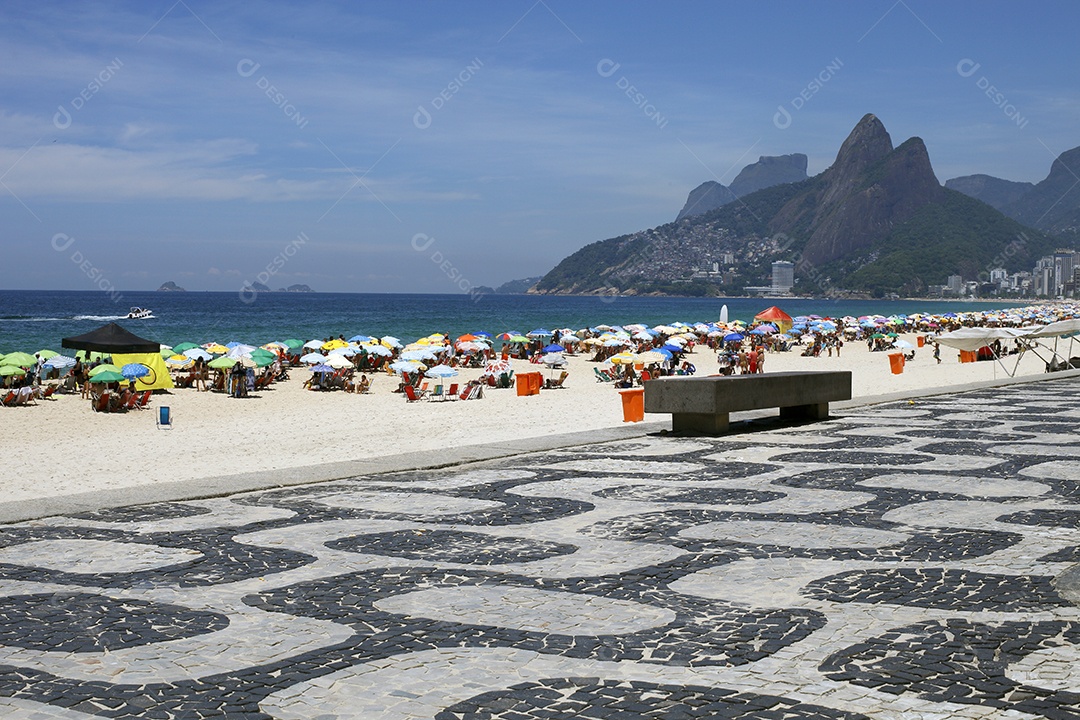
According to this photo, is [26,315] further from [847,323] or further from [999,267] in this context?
[999,267]

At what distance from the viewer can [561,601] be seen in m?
4.90

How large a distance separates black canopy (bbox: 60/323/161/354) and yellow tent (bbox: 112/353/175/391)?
0.37 meters

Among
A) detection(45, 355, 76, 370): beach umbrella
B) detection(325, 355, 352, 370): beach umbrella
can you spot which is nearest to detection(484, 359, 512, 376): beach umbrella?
detection(325, 355, 352, 370): beach umbrella

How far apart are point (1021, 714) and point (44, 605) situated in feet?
12.9

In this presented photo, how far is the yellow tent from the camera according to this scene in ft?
79.6

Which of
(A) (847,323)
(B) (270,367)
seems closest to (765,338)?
(A) (847,323)

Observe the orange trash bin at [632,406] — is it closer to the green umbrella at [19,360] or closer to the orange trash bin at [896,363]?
the orange trash bin at [896,363]

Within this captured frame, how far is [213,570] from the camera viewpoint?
5.52 m

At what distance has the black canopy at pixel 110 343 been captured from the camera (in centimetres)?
2367

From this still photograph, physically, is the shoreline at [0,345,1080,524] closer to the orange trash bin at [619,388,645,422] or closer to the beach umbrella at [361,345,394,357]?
the orange trash bin at [619,388,645,422]

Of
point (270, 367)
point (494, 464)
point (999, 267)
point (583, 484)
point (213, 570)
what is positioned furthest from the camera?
point (999, 267)

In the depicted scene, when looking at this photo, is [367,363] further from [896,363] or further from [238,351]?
[896,363]

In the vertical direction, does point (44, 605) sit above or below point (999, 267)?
below

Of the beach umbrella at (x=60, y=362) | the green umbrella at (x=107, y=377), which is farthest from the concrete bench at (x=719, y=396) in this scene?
the beach umbrella at (x=60, y=362)
